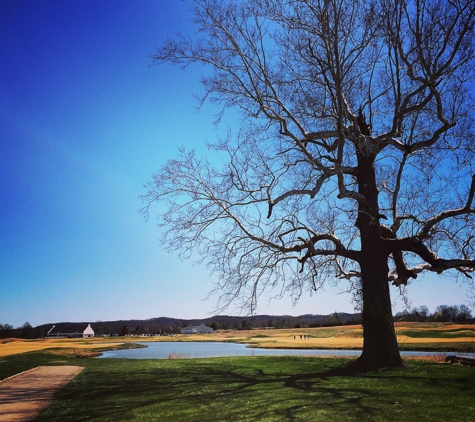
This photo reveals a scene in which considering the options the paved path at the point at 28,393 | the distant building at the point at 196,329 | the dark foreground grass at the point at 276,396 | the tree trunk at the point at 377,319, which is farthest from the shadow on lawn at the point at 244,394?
A: the distant building at the point at 196,329

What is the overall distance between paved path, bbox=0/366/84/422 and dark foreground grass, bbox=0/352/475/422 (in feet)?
1.25

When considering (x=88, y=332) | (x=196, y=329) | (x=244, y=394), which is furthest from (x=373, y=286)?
(x=196, y=329)

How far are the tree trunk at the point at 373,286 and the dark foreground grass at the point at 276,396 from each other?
88 centimetres

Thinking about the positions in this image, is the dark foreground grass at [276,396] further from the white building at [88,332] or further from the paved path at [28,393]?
the white building at [88,332]

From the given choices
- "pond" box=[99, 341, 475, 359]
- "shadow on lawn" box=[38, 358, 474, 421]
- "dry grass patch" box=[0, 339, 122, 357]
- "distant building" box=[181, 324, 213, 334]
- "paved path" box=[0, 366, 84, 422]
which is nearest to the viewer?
"shadow on lawn" box=[38, 358, 474, 421]

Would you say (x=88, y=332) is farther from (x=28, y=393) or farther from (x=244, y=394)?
(x=244, y=394)

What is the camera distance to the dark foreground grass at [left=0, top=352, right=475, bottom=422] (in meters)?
7.41

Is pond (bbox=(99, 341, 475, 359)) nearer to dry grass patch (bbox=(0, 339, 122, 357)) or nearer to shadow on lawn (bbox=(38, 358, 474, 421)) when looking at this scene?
dry grass patch (bbox=(0, 339, 122, 357))

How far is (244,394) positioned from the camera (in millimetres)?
9648

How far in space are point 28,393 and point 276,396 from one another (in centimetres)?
729

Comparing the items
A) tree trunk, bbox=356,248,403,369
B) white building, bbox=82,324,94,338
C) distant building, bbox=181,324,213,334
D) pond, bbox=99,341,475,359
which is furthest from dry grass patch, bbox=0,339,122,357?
distant building, bbox=181,324,213,334

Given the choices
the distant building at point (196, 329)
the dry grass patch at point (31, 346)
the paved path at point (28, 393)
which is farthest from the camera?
the distant building at point (196, 329)

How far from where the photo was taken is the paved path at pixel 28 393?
862 cm

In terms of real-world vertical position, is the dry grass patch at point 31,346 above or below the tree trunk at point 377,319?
below
